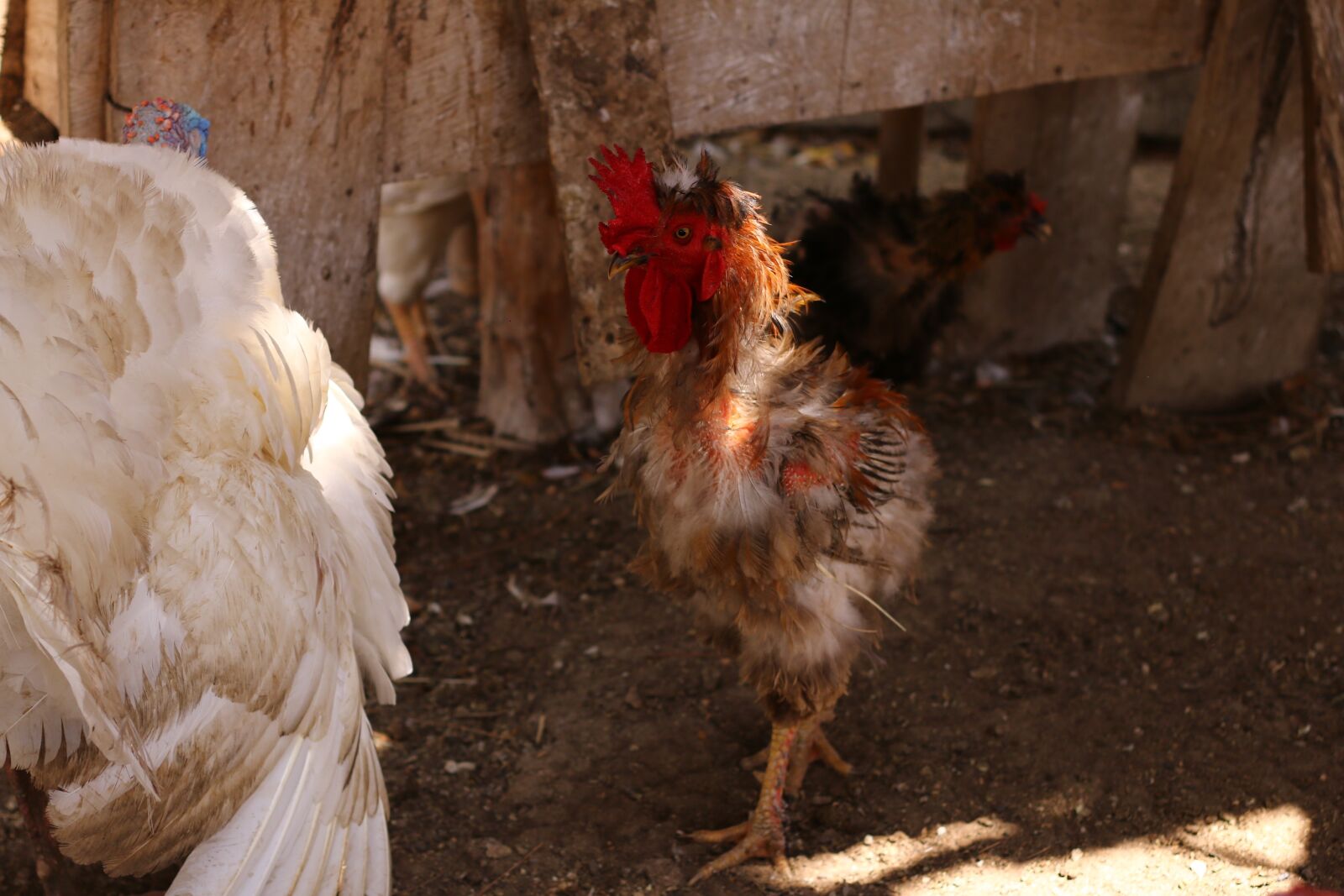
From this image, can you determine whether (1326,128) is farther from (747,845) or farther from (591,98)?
(747,845)

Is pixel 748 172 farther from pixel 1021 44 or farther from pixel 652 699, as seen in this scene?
pixel 652 699

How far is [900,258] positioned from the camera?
4.92 m

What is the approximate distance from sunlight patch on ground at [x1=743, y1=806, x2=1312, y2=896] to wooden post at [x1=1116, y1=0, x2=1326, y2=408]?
247cm

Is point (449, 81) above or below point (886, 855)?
above

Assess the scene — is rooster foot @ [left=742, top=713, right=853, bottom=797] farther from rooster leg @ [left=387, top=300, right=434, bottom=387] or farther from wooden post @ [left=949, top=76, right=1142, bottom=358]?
rooster leg @ [left=387, top=300, right=434, bottom=387]

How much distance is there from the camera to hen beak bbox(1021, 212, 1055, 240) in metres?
4.84

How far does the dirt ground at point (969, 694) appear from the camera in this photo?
3.02m

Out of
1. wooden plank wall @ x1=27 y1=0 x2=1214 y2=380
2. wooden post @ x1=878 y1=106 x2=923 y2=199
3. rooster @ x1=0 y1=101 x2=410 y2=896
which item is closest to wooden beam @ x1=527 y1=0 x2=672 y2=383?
wooden plank wall @ x1=27 y1=0 x2=1214 y2=380

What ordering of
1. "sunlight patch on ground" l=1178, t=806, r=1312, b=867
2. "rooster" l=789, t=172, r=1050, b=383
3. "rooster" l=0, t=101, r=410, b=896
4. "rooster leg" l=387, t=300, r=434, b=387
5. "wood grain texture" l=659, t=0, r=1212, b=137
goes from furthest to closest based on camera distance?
"rooster leg" l=387, t=300, r=434, b=387 → "rooster" l=789, t=172, r=1050, b=383 → "wood grain texture" l=659, t=0, r=1212, b=137 → "sunlight patch on ground" l=1178, t=806, r=1312, b=867 → "rooster" l=0, t=101, r=410, b=896

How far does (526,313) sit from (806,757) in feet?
8.12

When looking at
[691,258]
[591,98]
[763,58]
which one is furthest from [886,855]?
[763,58]

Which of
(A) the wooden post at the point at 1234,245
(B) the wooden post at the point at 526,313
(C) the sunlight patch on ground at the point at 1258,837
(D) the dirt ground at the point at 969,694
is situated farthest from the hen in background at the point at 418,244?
(C) the sunlight patch on ground at the point at 1258,837

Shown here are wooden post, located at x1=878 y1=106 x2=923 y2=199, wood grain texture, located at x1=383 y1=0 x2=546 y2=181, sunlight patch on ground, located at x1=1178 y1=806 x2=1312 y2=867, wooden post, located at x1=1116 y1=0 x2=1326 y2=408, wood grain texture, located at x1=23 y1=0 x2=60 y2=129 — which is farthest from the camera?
wooden post, located at x1=878 y1=106 x2=923 y2=199

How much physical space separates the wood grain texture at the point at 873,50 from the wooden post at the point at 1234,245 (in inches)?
20.3
